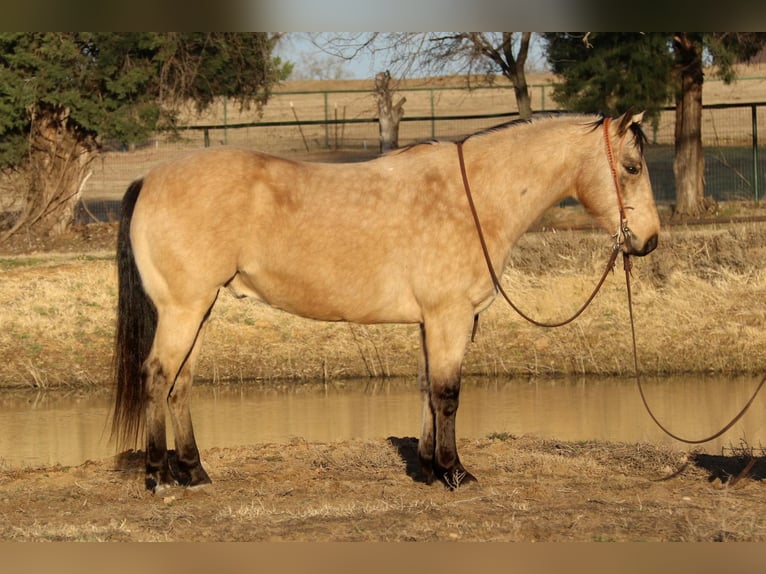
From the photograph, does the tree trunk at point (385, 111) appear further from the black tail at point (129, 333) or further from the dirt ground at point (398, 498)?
the black tail at point (129, 333)

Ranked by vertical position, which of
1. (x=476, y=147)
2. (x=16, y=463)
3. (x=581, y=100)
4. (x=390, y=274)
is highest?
(x=581, y=100)

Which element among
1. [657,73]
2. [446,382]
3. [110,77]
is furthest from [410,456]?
[657,73]

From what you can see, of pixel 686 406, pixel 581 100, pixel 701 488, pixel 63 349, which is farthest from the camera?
pixel 581 100

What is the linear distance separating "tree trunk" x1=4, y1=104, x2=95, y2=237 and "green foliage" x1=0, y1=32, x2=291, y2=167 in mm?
119

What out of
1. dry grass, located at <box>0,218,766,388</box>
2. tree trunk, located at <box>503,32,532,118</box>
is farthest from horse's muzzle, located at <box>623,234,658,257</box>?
tree trunk, located at <box>503,32,532,118</box>

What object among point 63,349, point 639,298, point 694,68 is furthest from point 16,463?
point 694,68

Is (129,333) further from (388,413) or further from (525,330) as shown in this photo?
(525,330)

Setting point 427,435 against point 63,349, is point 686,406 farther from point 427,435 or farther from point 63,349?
point 63,349

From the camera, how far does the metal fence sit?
80.3ft

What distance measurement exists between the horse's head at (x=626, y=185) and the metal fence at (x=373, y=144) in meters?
13.9

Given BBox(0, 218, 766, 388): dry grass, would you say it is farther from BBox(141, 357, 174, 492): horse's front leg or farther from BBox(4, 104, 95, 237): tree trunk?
BBox(141, 357, 174, 492): horse's front leg

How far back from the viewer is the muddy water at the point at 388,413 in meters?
10.7
